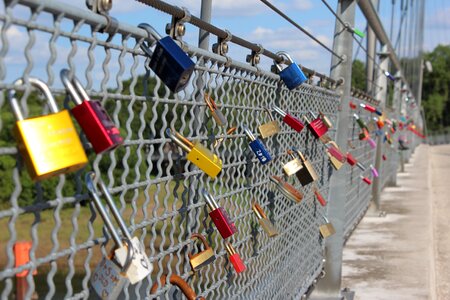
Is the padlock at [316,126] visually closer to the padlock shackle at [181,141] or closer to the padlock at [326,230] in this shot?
the padlock at [326,230]

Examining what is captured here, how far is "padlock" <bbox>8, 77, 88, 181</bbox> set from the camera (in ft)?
4.24

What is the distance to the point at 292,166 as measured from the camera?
12.0 ft

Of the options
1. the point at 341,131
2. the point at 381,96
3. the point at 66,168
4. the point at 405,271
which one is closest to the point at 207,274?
the point at 66,168

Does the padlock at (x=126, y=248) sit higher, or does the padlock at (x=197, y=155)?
the padlock at (x=197, y=155)

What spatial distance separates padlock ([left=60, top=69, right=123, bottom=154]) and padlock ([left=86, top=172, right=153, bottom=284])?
149 mm

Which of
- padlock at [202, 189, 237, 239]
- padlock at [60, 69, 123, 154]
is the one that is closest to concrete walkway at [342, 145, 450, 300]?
padlock at [202, 189, 237, 239]

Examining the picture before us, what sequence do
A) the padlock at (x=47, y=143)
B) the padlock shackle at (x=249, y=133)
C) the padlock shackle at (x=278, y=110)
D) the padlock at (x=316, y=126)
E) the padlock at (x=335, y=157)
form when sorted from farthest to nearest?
1. the padlock at (x=335, y=157)
2. the padlock at (x=316, y=126)
3. the padlock shackle at (x=278, y=110)
4. the padlock shackle at (x=249, y=133)
5. the padlock at (x=47, y=143)

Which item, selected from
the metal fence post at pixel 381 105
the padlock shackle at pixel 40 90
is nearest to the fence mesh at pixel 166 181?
the padlock shackle at pixel 40 90

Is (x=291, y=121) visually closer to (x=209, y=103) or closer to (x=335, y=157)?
(x=209, y=103)

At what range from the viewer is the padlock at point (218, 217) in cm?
245

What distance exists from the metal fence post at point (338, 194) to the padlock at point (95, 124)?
3952mm

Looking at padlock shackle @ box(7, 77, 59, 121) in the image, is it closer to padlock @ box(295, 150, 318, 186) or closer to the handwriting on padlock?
the handwriting on padlock

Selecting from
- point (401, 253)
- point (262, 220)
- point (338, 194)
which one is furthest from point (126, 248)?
point (401, 253)

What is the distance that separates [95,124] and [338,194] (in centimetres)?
406
